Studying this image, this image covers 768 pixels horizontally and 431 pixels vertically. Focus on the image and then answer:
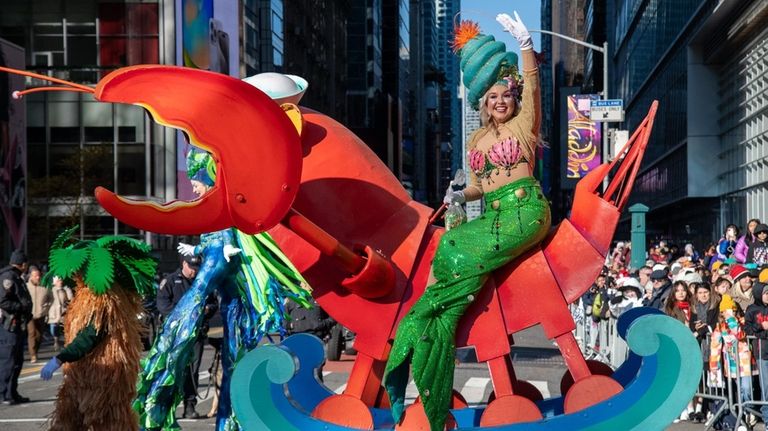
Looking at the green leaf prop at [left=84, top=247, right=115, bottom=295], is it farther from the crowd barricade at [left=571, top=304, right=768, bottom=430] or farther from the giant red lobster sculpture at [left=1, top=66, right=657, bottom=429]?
the crowd barricade at [left=571, top=304, right=768, bottom=430]

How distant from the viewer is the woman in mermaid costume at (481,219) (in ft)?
20.1

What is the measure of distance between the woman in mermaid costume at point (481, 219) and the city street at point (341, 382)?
3912mm

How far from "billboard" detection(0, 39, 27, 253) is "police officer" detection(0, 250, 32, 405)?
40.9 ft

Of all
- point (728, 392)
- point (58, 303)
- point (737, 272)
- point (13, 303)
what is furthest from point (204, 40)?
point (728, 392)

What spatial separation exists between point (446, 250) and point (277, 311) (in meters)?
1.83

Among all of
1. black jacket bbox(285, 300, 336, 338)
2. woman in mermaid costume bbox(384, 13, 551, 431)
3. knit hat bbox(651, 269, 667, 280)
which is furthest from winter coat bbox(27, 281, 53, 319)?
woman in mermaid costume bbox(384, 13, 551, 431)

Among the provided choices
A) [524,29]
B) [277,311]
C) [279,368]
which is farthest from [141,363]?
[524,29]

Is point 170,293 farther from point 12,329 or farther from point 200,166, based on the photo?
point 200,166

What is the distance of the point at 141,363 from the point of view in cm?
757

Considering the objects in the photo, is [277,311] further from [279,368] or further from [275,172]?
[275,172]

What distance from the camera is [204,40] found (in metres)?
41.2

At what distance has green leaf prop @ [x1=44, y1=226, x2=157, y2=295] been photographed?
22.4 ft

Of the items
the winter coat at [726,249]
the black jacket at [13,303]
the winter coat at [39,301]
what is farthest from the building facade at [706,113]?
the black jacket at [13,303]

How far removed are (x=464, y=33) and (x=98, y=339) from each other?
2.98m
